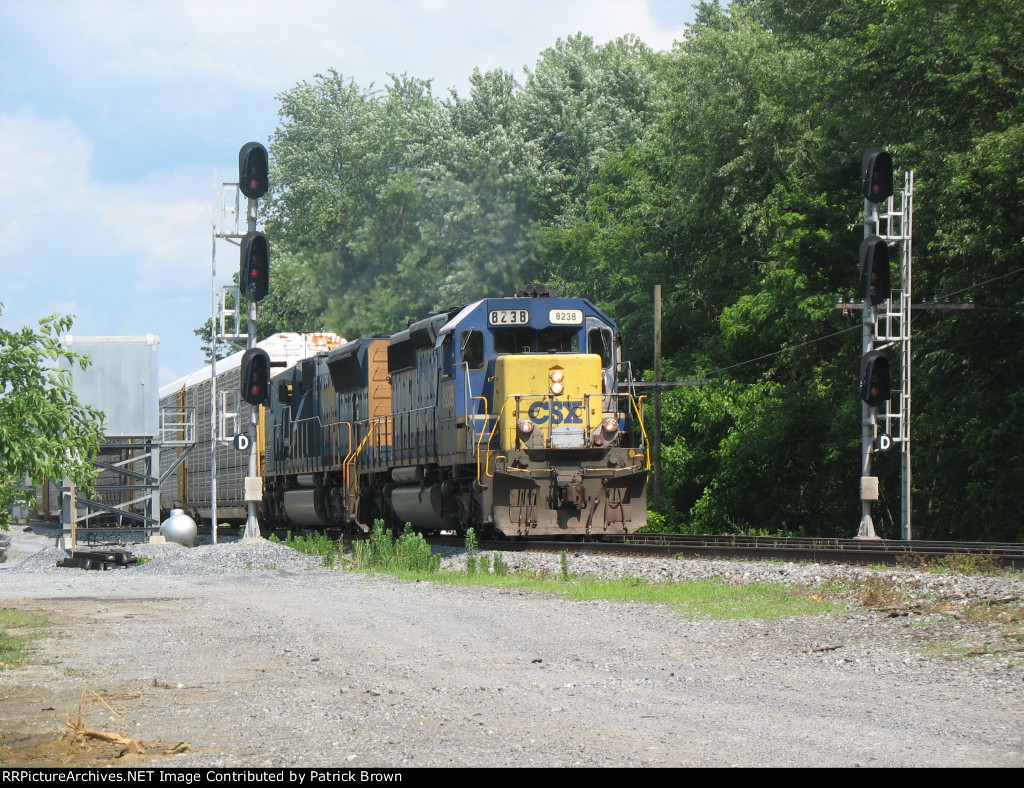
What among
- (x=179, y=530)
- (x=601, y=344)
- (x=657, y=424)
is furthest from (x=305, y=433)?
(x=601, y=344)

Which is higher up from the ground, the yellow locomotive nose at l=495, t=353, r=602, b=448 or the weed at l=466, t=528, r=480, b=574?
the yellow locomotive nose at l=495, t=353, r=602, b=448

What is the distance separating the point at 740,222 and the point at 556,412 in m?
21.5

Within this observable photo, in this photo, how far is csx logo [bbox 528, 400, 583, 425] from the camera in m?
20.4

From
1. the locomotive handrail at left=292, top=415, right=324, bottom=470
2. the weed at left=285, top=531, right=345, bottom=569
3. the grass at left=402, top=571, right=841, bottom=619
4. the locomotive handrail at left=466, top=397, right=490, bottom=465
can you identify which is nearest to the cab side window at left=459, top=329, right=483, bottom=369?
the locomotive handrail at left=466, top=397, right=490, bottom=465

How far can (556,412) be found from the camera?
20484mm

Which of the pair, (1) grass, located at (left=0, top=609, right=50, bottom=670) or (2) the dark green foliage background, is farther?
(2) the dark green foliage background

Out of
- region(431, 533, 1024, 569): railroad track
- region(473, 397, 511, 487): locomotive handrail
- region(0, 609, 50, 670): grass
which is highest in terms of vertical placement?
region(473, 397, 511, 487): locomotive handrail

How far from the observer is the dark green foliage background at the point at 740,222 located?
26.7 m

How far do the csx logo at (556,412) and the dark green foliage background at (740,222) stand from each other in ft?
31.7

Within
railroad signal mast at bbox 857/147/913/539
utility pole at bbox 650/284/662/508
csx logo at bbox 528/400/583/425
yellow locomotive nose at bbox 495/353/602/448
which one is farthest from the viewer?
utility pole at bbox 650/284/662/508

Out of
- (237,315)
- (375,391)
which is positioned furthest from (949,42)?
(237,315)

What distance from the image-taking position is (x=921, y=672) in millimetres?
8930

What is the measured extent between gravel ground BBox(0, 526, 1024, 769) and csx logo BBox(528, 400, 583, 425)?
5.32 metres

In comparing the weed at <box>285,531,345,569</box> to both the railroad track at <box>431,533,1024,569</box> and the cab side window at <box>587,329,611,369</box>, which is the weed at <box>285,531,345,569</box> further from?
the cab side window at <box>587,329,611,369</box>
